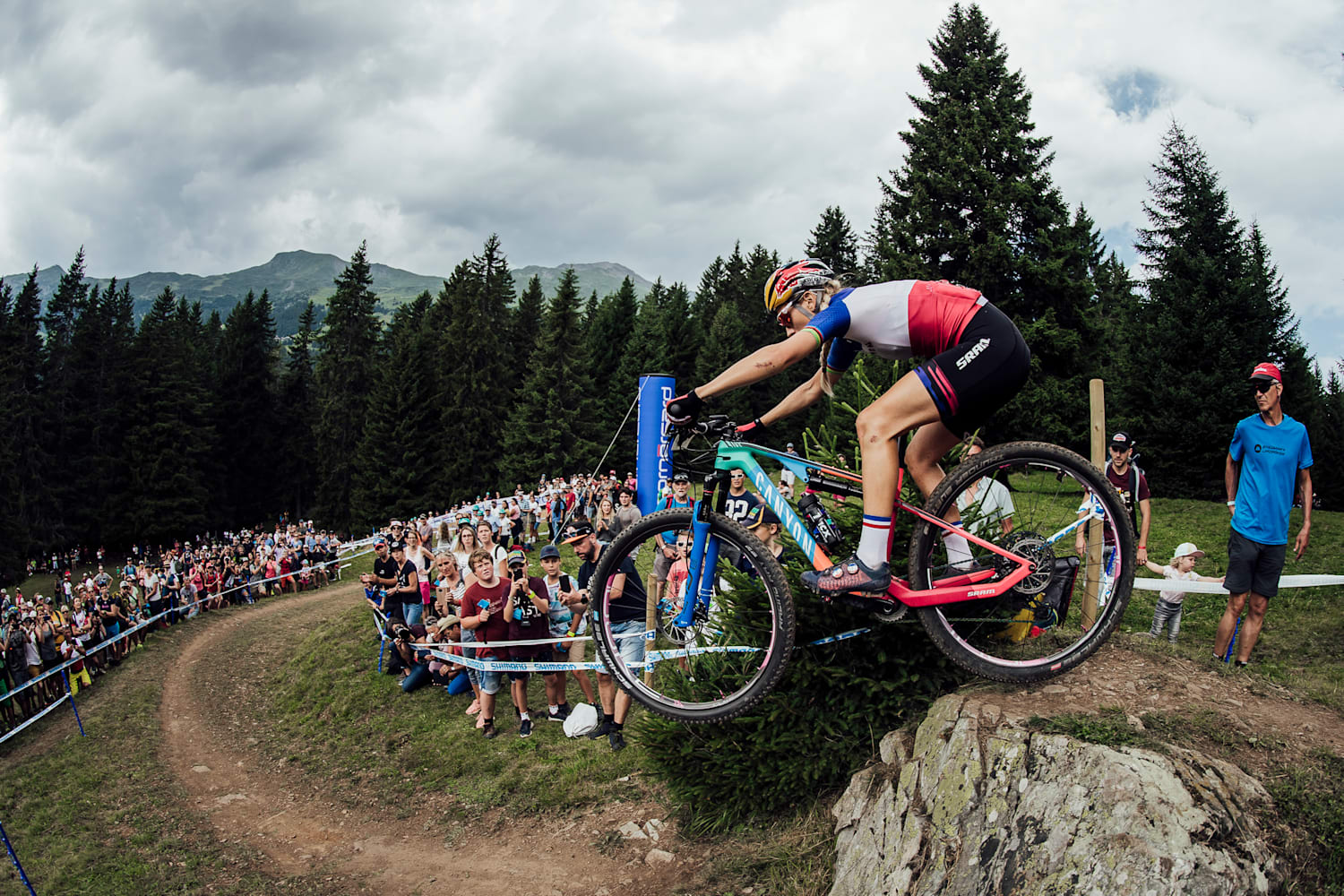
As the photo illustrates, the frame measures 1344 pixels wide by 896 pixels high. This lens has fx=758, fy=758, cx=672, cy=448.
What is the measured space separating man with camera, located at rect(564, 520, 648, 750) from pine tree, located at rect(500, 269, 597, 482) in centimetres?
4115

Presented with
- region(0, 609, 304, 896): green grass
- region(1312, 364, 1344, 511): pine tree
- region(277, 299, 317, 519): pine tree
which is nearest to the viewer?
region(0, 609, 304, 896): green grass

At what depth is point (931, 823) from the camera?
4.39 m

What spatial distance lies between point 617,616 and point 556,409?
47.2 m

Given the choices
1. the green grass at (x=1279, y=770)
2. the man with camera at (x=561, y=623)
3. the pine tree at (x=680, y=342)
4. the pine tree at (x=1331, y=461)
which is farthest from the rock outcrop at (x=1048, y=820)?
the pine tree at (x=680, y=342)

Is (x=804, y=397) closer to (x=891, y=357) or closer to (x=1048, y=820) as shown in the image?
(x=891, y=357)

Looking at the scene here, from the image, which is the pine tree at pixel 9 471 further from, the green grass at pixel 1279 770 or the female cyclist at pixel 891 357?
the green grass at pixel 1279 770

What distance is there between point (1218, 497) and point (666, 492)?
27147mm

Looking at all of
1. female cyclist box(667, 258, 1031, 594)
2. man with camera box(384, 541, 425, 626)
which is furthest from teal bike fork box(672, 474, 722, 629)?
man with camera box(384, 541, 425, 626)

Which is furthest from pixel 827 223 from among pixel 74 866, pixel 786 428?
pixel 74 866

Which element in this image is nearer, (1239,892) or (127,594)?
(1239,892)

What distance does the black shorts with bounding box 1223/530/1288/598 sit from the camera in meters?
6.21

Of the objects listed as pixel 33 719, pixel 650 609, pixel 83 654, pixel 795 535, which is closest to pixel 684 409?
pixel 795 535

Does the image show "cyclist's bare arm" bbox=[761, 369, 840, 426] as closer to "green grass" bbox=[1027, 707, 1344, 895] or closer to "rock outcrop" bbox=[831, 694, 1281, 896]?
"rock outcrop" bbox=[831, 694, 1281, 896]

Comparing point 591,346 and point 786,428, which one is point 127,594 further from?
point 591,346
